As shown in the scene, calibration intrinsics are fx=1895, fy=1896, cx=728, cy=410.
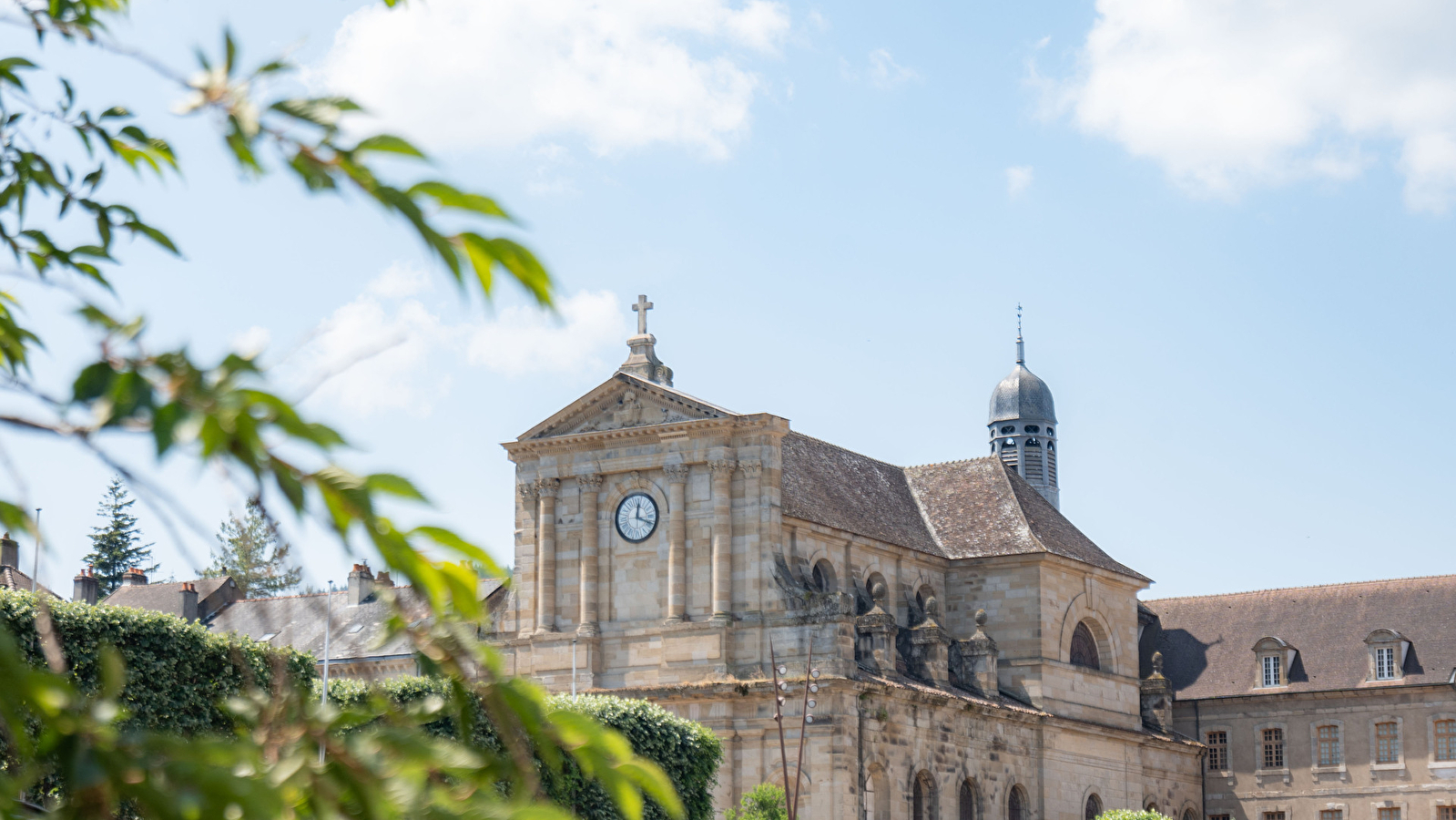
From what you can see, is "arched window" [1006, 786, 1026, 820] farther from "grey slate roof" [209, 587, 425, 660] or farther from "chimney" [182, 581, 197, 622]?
"chimney" [182, 581, 197, 622]

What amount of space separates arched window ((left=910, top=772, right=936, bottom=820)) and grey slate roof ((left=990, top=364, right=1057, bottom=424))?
18.9 m

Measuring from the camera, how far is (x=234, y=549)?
248 ft

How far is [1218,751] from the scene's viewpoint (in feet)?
170

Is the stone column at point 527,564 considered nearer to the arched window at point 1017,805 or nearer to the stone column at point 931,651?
the stone column at point 931,651

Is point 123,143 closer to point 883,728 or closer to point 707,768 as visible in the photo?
point 707,768

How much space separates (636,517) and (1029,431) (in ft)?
61.8

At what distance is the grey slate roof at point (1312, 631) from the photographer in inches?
1984

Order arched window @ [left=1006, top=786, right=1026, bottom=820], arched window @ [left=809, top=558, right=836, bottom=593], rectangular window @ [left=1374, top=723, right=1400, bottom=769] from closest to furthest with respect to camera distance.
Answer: arched window @ [left=809, top=558, right=836, bottom=593], arched window @ [left=1006, top=786, right=1026, bottom=820], rectangular window @ [left=1374, top=723, right=1400, bottom=769]

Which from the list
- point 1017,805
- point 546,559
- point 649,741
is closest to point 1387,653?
point 1017,805

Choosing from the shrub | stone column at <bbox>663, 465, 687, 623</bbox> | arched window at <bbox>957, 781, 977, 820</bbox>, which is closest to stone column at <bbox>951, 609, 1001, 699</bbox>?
arched window at <bbox>957, 781, 977, 820</bbox>

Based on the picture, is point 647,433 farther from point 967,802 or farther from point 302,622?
point 302,622

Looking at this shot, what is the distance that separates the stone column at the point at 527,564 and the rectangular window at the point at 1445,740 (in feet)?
77.9

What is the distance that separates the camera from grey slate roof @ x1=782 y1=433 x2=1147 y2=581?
45.9 m

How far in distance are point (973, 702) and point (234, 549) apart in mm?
41721
